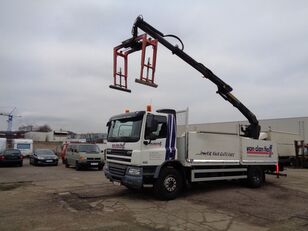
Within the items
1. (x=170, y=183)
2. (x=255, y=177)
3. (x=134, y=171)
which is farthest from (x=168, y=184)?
(x=255, y=177)

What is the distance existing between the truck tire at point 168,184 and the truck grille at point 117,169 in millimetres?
1092

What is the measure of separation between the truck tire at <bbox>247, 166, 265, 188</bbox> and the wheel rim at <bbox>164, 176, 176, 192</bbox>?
3.96 m

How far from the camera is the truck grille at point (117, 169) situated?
33.9 feet

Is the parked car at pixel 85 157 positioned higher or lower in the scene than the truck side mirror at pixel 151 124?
lower

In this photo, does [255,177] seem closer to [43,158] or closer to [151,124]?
[151,124]

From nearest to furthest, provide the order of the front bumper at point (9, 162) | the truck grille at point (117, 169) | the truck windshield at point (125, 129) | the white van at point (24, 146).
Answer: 1. the truck windshield at point (125, 129)
2. the truck grille at point (117, 169)
3. the front bumper at point (9, 162)
4. the white van at point (24, 146)

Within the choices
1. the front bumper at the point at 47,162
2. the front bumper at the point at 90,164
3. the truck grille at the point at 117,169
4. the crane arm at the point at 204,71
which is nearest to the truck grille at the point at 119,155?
the truck grille at the point at 117,169

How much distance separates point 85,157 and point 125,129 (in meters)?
11.8

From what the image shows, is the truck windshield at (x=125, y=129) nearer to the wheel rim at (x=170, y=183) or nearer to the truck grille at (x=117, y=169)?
the truck grille at (x=117, y=169)

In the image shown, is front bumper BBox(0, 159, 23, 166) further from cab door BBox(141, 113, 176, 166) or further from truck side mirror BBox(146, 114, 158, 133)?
truck side mirror BBox(146, 114, 158, 133)

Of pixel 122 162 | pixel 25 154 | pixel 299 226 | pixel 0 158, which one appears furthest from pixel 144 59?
pixel 25 154

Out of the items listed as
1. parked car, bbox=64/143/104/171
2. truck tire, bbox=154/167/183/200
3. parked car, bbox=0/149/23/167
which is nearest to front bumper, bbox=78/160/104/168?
parked car, bbox=64/143/104/171

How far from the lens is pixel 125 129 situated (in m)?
10.6

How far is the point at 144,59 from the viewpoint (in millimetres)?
10234
